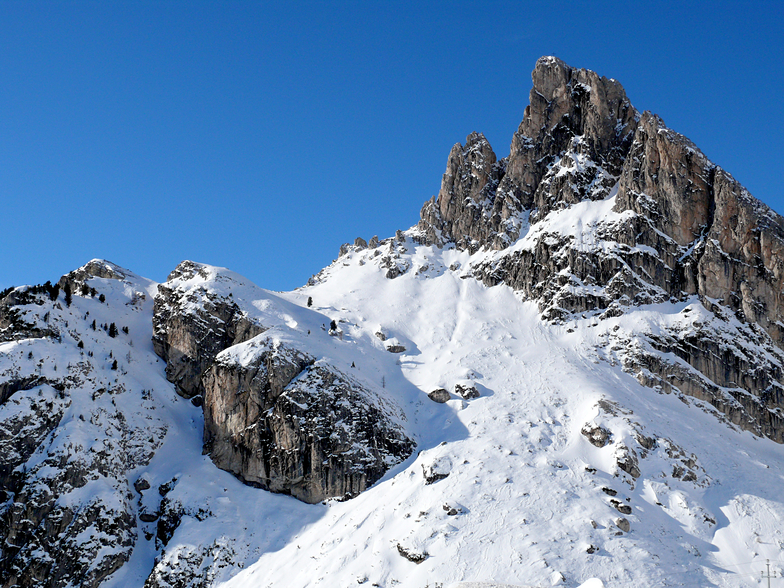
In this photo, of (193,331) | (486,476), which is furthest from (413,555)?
(193,331)

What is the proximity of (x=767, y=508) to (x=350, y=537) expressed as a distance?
3959 centimetres

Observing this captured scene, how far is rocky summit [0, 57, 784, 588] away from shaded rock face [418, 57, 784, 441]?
1.19 feet

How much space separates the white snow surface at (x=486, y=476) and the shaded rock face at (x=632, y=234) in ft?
11.4

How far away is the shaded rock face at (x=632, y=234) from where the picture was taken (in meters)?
78.2

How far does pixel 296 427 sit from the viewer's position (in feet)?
222

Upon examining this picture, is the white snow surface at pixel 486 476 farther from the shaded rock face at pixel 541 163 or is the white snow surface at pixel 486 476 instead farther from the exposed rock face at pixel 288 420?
the shaded rock face at pixel 541 163

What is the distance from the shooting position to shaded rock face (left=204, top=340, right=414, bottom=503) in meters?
66.2

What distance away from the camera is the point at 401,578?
5197 centimetres

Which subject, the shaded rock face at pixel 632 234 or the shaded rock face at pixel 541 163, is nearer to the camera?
the shaded rock face at pixel 632 234

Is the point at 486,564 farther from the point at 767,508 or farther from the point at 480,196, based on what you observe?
the point at 480,196

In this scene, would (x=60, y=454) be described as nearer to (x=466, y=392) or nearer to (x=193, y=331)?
(x=193, y=331)

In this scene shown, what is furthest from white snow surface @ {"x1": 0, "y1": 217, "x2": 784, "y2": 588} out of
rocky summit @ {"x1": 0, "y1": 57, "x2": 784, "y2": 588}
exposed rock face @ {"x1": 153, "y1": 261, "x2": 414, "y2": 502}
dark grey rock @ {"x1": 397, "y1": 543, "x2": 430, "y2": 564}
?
exposed rock face @ {"x1": 153, "y1": 261, "x2": 414, "y2": 502}

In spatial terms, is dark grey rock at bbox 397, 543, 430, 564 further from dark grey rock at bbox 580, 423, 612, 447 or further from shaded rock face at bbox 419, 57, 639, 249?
shaded rock face at bbox 419, 57, 639, 249

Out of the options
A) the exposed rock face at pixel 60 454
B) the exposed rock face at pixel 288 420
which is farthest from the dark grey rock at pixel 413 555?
the exposed rock face at pixel 60 454
